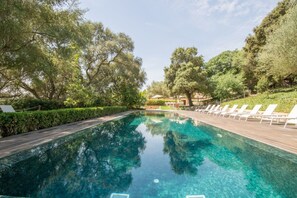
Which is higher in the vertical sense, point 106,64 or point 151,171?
point 106,64

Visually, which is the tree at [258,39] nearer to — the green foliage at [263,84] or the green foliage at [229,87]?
the green foliage at [263,84]

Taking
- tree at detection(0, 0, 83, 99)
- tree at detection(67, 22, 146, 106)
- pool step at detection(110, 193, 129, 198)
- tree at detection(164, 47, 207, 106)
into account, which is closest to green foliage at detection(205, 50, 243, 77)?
tree at detection(164, 47, 207, 106)

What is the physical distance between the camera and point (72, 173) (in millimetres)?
4543

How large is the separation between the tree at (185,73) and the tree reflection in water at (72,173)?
74.7 ft

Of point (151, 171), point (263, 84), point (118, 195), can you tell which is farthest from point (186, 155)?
point (263, 84)

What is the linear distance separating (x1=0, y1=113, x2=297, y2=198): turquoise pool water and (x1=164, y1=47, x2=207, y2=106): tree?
71.8ft

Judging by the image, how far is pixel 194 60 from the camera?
3133 centimetres

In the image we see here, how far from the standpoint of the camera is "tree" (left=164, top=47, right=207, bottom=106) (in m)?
28.4

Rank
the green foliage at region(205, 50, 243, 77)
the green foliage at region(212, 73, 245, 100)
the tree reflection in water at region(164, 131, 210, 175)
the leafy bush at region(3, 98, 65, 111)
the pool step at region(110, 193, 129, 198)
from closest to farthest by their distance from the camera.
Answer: the pool step at region(110, 193, 129, 198)
the tree reflection in water at region(164, 131, 210, 175)
the leafy bush at region(3, 98, 65, 111)
the green foliage at region(212, 73, 245, 100)
the green foliage at region(205, 50, 243, 77)

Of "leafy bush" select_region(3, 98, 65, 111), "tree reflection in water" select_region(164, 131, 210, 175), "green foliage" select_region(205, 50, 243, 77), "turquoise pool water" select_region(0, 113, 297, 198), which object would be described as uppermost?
"green foliage" select_region(205, 50, 243, 77)

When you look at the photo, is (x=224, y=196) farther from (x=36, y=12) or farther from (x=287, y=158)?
(x=36, y=12)

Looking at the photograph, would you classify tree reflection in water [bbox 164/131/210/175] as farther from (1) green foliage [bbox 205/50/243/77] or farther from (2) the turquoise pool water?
(1) green foliage [bbox 205/50/243/77]

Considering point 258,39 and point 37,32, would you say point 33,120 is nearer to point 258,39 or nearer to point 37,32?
point 37,32

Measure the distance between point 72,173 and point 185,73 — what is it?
25.7m
